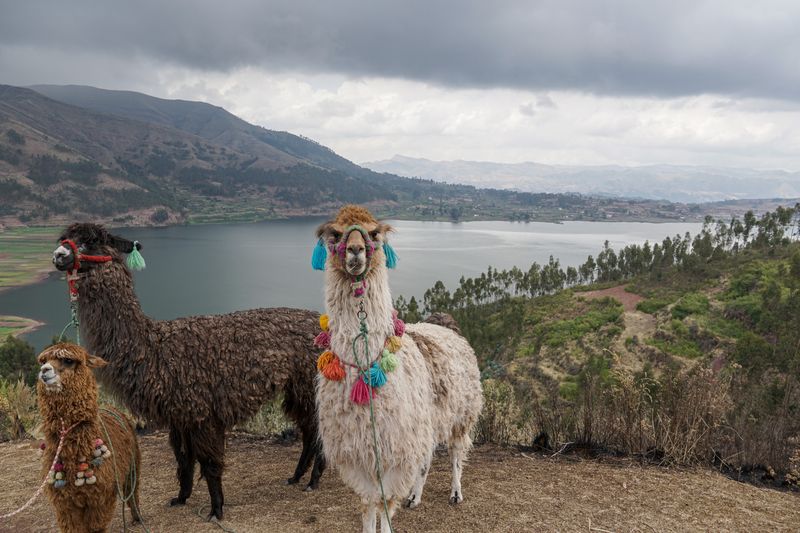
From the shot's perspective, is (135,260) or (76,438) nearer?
(76,438)

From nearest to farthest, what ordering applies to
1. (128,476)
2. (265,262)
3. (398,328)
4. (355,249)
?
1. (355,249)
2. (398,328)
3. (128,476)
4. (265,262)

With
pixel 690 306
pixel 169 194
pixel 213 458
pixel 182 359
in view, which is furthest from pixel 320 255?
pixel 169 194

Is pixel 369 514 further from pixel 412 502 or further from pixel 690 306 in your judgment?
pixel 690 306

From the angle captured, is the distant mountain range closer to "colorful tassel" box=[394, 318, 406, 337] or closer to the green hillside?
the green hillside

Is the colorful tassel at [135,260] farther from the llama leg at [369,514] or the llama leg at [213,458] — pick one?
the llama leg at [369,514]

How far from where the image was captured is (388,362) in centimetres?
317

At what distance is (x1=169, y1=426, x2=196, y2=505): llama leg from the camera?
4148 mm

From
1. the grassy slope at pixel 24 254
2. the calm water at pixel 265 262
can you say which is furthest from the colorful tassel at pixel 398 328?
the grassy slope at pixel 24 254

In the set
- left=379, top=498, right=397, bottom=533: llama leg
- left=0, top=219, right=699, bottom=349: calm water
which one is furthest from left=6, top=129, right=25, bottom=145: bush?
left=379, top=498, right=397, bottom=533: llama leg

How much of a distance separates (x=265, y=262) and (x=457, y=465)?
71064mm

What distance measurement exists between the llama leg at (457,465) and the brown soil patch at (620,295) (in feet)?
127

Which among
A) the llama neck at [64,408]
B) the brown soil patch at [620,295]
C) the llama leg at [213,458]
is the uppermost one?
the llama neck at [64,408]

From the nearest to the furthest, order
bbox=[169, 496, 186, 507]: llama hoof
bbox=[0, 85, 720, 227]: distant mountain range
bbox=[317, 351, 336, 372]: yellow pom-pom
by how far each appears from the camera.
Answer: bbox=[317, 351, 336, 372]: yellow pom-pom, bbox=[169, 496, 186, 507]: llama hoof, bbox=[0, 85, 720, 227]: distant mountain range

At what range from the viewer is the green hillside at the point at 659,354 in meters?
5.10
